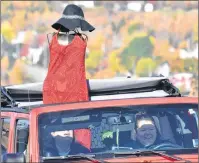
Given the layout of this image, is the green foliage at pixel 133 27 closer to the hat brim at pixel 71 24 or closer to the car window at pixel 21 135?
the hat brim at pixel 71 24

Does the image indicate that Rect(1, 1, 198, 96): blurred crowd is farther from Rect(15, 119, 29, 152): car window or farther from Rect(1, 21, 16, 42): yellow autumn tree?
Rect(15, 119, 29, 152): car window

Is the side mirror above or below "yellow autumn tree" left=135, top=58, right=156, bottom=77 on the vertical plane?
below

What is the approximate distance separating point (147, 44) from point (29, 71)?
14.1 feet

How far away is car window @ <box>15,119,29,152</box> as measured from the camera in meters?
6.12

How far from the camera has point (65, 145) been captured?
18.8ft

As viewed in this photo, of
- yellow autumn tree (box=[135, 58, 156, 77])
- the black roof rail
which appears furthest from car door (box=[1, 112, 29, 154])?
yellow autumn tree (box=[135, 58, 156, 77])

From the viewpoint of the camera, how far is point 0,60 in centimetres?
2534

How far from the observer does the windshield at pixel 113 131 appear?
5738 millimetres

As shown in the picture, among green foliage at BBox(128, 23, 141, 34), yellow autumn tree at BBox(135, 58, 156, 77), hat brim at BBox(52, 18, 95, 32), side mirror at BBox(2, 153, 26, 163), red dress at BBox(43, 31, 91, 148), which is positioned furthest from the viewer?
green foliage at BBox(128, 23, 141, 34)

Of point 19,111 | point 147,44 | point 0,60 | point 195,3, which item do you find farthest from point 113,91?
point 195,3

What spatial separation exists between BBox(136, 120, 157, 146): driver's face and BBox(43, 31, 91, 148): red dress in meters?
0.91

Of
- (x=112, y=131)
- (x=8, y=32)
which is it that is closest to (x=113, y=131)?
(x=112, y=131)

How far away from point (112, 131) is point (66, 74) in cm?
112

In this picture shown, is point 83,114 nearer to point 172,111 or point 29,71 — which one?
point 172,111
